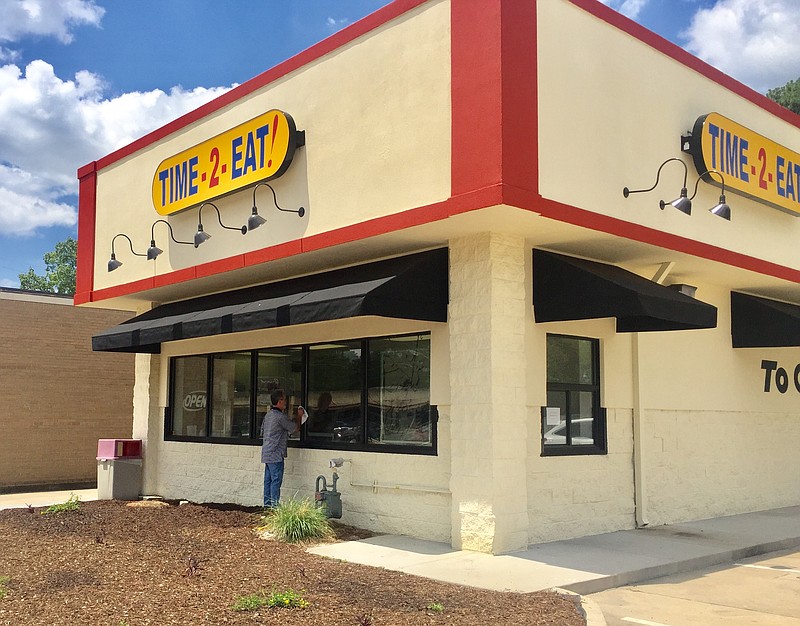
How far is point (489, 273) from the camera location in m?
Answer: 9.76

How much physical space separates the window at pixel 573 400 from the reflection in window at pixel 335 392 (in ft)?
8.79

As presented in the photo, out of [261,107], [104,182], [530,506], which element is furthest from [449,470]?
[104,182]

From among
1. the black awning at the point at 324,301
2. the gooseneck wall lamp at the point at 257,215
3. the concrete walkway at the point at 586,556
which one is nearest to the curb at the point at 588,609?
the concrete walkway at the point at 586,556

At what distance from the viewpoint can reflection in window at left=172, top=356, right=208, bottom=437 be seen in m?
15.4

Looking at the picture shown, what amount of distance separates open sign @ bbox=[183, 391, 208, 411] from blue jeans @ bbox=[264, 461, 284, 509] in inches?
138

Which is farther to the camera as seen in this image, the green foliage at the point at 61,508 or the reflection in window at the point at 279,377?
the reflection in window at the point at 279,377

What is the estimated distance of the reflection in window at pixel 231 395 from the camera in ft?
46.7

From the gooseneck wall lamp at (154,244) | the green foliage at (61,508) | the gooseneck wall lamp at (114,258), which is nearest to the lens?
the green foliage at (61,508)

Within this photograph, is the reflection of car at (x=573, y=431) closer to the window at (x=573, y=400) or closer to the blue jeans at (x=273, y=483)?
the window at (x=573, y=400)

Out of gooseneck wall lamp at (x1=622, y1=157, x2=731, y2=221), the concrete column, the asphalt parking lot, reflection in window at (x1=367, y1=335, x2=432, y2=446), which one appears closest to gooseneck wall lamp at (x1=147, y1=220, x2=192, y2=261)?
reflection in window at (x1=367, y1=335, x2=432, y2=446)

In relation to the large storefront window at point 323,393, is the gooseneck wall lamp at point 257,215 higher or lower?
higher

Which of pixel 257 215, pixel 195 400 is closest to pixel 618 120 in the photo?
pixel 257 215

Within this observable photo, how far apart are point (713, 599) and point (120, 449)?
1124 cm

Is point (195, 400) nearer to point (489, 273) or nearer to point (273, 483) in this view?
point (273, 483)
